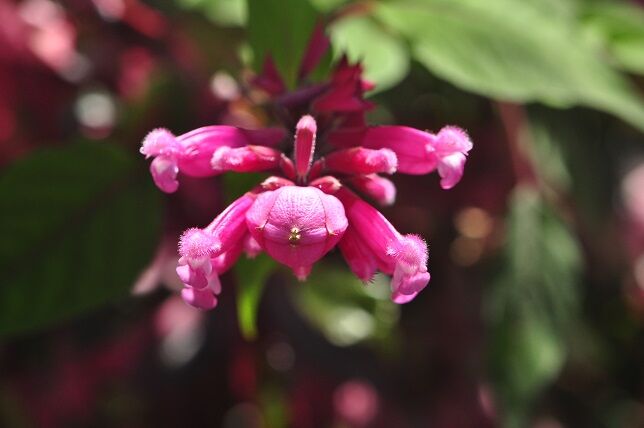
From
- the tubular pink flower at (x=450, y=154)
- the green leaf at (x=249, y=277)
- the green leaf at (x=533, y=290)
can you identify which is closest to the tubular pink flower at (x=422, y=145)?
the tubular pink flower at (x=450, y=154)

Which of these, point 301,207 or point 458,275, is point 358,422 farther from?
point 301,207

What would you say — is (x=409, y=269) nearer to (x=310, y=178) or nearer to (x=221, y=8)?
(x=310, y=178)

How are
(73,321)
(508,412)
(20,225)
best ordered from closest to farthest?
1. (20,225)
2. (508,412)
3. (73,321)

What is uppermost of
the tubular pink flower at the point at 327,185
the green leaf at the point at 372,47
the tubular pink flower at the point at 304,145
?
the tubular pink flower at the point at 304,145

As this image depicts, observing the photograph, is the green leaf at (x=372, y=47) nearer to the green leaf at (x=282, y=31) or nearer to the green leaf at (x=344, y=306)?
the green leaf at (x=282, y=31)

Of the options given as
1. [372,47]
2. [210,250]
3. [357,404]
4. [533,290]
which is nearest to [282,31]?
[372,47]

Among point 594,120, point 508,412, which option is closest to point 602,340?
point 594,120
